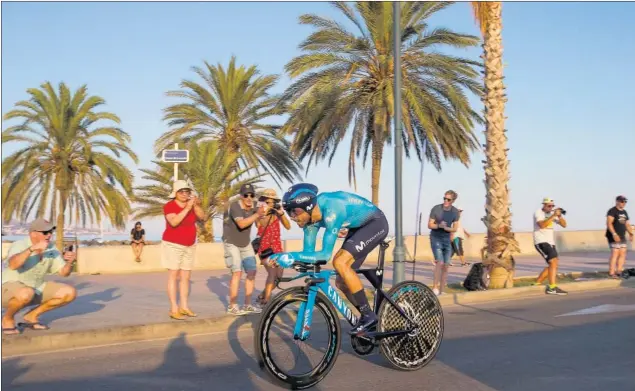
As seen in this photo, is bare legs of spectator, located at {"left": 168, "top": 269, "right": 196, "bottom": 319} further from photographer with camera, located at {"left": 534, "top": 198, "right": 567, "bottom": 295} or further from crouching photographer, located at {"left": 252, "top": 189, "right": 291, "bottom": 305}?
photographer with camera, located at {"left": 534, "top": 198, "right": 567, "bottom": 295}

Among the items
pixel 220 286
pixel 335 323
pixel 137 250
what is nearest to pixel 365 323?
pixel 335 323

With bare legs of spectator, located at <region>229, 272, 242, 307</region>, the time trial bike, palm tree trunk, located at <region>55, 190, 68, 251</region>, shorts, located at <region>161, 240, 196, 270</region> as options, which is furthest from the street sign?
palm tree trunk, located at <region>55, 190, 68, 251</region>

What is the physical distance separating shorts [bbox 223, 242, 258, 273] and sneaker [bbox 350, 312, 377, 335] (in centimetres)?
435

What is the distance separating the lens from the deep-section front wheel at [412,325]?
6.90 metres

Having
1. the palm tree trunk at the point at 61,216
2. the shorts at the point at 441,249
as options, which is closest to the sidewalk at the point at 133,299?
the shorts at the point at 441,249

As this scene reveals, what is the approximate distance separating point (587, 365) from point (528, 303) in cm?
577

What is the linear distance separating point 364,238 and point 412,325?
0.98 meters

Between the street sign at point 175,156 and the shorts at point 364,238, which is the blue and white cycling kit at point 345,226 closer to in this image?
the shorts at point 364,238

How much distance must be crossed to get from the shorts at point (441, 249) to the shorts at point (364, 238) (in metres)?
6.31

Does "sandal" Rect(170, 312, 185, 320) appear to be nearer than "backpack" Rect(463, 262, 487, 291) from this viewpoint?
Yes

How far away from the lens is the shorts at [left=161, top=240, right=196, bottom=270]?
10219 mm

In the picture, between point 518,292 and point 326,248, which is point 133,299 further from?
point 326,248

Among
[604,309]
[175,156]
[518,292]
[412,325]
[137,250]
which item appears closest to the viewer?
[412,325]

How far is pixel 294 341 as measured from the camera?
20.6ft
